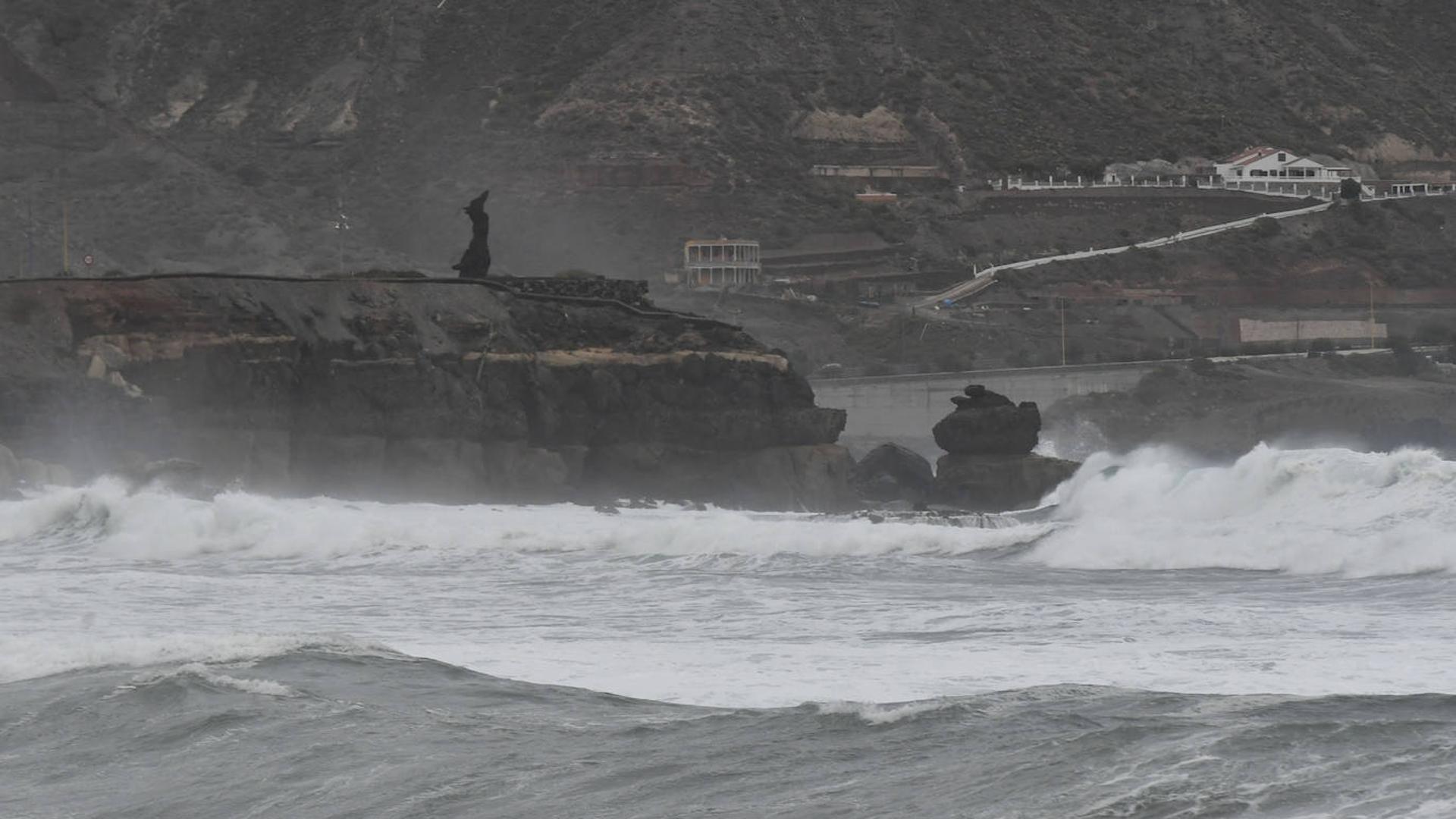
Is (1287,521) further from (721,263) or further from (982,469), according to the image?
(721,263)

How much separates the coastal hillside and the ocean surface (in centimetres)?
6771

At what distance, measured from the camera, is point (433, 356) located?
4856 cm

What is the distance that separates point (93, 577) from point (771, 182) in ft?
314

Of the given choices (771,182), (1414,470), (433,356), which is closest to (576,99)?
(771,182)

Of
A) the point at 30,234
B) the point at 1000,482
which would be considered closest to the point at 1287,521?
the point at 1000,482

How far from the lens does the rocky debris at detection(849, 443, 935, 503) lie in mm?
56781

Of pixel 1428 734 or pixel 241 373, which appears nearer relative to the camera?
pixel 1428 734

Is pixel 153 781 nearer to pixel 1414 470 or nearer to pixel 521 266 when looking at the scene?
pixel 1414 470

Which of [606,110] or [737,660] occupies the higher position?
[606,110]

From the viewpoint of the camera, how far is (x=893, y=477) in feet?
191

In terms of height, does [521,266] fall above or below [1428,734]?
above

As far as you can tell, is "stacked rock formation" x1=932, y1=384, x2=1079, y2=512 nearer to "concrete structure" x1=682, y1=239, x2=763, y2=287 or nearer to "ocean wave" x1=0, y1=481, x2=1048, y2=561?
"ocean wave" x1=0, y1=481, x2=1048, y2=561

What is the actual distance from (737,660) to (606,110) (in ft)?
351

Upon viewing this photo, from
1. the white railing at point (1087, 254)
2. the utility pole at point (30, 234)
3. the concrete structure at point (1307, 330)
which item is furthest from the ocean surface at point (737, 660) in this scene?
the white railing at point (1087, 254)
